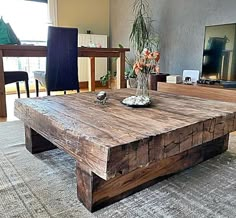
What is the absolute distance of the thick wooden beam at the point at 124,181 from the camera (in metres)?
Result: 1.11

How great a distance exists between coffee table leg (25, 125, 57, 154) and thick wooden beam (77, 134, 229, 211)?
74cm

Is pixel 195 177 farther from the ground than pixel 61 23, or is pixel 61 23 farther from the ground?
pixel 61 23

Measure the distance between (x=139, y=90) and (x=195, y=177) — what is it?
680 mm

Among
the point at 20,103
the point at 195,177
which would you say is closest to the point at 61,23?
the point at 20,103

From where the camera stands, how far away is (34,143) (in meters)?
1.79

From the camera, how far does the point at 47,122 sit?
1.31 m

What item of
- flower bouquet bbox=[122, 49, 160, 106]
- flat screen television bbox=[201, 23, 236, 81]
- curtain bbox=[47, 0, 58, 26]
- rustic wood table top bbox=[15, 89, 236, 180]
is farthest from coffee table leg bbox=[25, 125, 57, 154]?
curtain bbox=[47, 0, 58, 26]

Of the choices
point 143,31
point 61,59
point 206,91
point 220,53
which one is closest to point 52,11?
point 143,31

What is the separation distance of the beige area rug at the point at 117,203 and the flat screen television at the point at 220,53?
5.40ft

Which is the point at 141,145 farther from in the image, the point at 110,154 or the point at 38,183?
the point at 38,183

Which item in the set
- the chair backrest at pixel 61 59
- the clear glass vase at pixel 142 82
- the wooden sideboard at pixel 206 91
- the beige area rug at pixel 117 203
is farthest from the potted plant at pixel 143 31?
the beige area rug at pixel 117 203

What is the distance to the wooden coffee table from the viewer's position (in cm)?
98

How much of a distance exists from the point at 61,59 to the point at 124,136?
2.20 metres

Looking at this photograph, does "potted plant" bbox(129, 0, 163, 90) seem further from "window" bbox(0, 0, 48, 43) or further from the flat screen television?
"window" bbox(0, 0, 48, 43)
